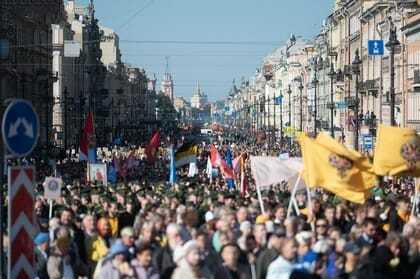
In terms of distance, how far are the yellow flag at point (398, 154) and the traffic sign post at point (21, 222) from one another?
976 cm

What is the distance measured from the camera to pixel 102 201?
21328 millimetres

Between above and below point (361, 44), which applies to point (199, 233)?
below

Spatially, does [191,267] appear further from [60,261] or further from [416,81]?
[416,81]

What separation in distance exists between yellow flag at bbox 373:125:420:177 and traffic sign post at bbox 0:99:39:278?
32.1 feet

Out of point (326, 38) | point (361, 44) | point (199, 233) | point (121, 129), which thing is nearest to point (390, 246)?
point (199, 233)

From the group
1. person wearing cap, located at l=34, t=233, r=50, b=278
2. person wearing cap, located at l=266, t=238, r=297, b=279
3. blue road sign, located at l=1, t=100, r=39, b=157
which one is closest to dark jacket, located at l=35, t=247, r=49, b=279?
person wearing cap, located at l=34, t=233, r=50, b=278

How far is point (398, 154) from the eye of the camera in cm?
2023

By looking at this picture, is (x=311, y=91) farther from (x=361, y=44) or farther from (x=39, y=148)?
(x=39, y=148)

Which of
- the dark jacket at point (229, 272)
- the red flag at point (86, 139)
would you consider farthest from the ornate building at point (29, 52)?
the dark jacket at point (229, 272)

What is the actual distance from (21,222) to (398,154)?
10.3 meters

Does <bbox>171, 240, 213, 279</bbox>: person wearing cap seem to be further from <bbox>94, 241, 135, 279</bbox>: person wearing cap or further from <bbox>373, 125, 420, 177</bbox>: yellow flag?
<bbox>373, 125, 420, 177</bbox>: yellow flag

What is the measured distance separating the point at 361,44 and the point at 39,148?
3070cm

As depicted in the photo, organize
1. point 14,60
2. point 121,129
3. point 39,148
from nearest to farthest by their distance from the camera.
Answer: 1. point 39,148
2. point 14,60
3. point 121,129

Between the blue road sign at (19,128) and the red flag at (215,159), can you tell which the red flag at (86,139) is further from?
the blue road sign at (19,128)
